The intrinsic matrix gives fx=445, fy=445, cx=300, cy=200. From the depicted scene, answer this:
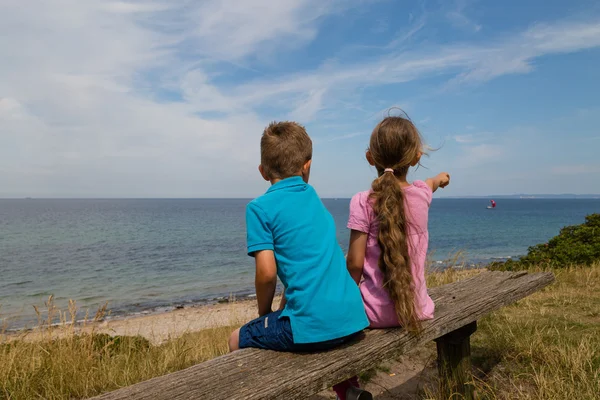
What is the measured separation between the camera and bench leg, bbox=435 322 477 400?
337 centimetres

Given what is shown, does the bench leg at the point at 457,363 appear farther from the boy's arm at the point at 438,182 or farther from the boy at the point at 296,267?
the boy at the point at 296,267

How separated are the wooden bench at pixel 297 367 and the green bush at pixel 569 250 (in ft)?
21.3

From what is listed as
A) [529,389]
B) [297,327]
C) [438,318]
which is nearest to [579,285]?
[529,389]

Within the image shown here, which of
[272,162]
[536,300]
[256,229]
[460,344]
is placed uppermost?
[272,162]

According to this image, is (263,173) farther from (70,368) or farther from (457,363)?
(70,368)

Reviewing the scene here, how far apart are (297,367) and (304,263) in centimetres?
50

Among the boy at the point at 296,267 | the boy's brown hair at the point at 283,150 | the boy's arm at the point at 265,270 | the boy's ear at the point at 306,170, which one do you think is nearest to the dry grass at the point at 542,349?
the boy at the point at 296,267

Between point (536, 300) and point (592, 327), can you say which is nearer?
point (592, 327)

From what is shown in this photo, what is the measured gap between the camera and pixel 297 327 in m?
2.23

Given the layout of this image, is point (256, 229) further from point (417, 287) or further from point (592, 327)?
point (592, 327)

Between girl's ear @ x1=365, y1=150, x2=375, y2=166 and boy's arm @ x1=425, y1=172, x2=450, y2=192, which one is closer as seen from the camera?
girl's ear @ x1=365, y1=150, x2=375, y2=166

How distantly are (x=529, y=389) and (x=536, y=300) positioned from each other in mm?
3447

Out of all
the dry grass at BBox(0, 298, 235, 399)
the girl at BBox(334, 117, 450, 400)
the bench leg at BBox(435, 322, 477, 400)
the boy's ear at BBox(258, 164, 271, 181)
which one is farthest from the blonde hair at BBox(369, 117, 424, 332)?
the dry grass at BBox(0, 298, 235, 399)

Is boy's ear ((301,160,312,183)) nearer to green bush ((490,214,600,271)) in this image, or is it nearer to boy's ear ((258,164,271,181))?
boy's ear ((258,164,271,181))
